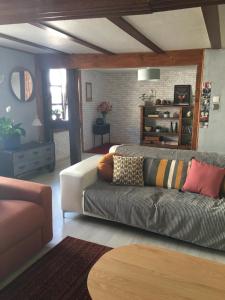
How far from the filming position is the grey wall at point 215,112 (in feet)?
12.8

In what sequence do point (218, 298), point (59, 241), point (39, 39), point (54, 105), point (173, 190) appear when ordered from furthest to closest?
1. point (54, 105)
2. point (39, 39)
3. point (173, 190)
4. point (59, 241)
5. point (218, 298)

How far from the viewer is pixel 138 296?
1444 mm

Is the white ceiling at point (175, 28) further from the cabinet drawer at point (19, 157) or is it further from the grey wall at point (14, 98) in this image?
the cabinet drawer at point (19, 157)

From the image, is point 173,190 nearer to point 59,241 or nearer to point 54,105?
point 59,241

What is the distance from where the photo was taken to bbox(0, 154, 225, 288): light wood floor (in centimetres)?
248

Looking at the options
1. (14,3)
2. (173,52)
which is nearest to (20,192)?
(14,3)

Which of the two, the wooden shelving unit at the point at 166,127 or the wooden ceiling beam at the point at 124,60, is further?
the wooden shelving unit at the point at 166,127

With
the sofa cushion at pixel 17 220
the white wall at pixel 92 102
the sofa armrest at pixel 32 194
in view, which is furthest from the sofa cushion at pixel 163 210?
the white wall at pixel 92 102

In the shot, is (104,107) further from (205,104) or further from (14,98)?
(205,104)

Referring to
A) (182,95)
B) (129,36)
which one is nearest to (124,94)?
(182,95)

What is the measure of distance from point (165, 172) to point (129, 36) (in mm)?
1675

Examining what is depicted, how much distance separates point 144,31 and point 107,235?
2.23 m

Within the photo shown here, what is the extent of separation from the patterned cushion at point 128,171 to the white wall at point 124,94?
13.4ft

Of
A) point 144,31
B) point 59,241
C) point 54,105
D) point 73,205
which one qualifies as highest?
point 144,31
